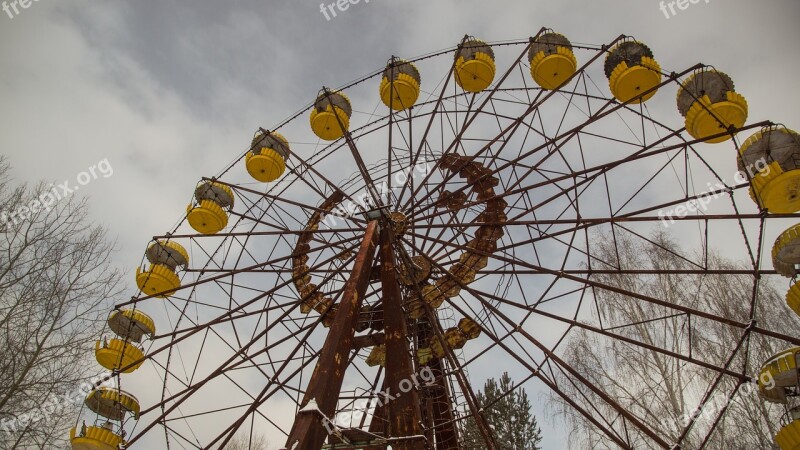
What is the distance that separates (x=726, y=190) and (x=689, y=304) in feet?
33.1

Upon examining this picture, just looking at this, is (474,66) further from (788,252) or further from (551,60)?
(788,252)

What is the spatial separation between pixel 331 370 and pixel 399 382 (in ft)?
6.41

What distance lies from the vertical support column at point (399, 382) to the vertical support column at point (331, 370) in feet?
3.01

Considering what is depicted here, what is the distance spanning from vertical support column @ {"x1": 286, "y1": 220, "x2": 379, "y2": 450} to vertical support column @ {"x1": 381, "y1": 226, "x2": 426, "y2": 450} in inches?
36.1

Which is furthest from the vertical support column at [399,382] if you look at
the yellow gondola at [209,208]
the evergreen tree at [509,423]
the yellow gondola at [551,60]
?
the evergreen tree at [509,423]

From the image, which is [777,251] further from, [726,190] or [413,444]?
[413,444]

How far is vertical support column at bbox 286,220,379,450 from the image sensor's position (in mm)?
5395

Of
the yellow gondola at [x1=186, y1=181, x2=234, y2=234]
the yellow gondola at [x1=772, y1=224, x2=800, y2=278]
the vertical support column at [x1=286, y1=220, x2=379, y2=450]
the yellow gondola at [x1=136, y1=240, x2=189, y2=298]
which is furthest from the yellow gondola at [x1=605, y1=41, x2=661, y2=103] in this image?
the yellow gondola at [x1=136, y1=240, x2=189, y2=298]

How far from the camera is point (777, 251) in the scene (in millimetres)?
9094

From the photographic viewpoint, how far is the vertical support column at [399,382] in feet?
24.5

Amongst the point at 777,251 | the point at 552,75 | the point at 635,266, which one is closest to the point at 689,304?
the point at 635,266

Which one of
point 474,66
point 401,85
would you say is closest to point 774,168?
point 474,66

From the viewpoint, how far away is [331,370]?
629cm

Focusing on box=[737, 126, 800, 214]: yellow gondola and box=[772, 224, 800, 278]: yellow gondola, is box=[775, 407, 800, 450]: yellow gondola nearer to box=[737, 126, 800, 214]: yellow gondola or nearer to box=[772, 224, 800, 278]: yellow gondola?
box=[772, 224, 800, 278]: yellow gondola
